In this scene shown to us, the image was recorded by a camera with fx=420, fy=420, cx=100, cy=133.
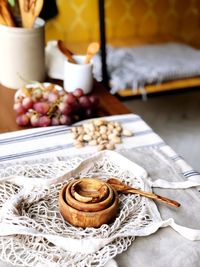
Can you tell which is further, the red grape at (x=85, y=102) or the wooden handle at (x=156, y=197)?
the red grape at (x=85, y=102)

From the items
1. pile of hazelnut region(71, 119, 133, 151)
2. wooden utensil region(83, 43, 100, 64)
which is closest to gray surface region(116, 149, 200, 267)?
pile of hazelnut region(71, 119, 133, 151)

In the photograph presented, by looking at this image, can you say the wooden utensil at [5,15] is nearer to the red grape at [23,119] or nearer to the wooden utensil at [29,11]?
the wooden utensil at [29,11]

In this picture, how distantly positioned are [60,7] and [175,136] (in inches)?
38.5

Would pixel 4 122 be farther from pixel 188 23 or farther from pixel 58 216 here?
Answer: pixel 188 23

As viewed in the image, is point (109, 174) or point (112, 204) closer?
point (112, 204)

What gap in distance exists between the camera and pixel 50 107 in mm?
996

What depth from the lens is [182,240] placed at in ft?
2.18

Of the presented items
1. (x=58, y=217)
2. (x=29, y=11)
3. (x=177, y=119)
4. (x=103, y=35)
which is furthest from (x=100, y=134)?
A: (x=177, y=119)

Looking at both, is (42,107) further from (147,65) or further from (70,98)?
(147,65)

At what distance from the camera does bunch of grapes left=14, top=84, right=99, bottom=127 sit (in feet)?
3.25

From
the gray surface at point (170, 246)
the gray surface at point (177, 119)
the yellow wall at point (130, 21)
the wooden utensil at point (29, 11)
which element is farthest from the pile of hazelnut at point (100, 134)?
the yellow wall at point (130, 21)

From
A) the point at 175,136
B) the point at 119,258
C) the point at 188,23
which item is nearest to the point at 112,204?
the point at 119,258

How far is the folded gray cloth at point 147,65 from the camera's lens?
6.17ft

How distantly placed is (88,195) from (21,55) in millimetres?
594
